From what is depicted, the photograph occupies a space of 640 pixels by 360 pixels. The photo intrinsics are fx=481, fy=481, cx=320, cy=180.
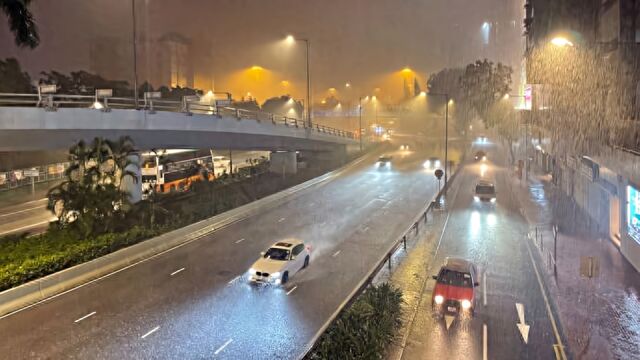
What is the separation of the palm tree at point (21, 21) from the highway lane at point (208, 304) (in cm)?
1286

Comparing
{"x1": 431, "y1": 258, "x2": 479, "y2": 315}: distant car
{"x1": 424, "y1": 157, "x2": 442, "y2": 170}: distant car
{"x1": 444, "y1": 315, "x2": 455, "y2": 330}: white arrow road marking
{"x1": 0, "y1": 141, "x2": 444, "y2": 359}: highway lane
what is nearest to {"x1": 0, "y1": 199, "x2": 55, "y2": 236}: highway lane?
{"x1": 0, "y1": 141, "x2": 444, "y2": 359}: highway lane

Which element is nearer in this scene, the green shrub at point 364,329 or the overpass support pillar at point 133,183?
the green shrub at point 364,329

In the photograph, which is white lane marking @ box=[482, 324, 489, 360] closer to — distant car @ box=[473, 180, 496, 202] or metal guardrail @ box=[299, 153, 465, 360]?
metal guardrail @ box=[299, 153, 465, 360]

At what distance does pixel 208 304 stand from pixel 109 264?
5.99m

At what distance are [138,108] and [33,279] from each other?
12294mm

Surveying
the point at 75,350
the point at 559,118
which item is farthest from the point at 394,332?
the point at 559,118

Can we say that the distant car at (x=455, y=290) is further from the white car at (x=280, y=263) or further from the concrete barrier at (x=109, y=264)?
the concrete barrier at (x=109, y=264)

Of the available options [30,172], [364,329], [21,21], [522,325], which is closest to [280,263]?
[364,329]

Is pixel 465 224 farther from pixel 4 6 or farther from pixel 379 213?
pixel 4 6

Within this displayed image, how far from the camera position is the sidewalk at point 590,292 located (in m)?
13.1

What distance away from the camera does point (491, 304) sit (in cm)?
1591

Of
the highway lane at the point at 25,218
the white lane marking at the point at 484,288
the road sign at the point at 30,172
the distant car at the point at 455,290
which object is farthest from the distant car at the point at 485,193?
the road sign at the point at 30,172

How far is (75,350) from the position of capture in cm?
1279

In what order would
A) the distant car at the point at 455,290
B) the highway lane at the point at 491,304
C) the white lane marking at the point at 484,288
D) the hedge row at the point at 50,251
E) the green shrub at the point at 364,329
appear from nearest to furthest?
the green shrub at the point at 364,329
the highway lane at the point at 491,304
the distant car at the point at 455,290
the white lane marking at the point at 484,288
the hedge row at the point at 50,251
